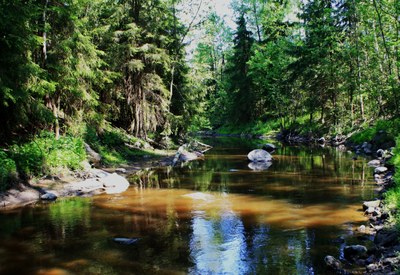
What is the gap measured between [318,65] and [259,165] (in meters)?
20.3

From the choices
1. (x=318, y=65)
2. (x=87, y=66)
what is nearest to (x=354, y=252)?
(x=87, y=66)

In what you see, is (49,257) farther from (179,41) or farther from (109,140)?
(179,41)

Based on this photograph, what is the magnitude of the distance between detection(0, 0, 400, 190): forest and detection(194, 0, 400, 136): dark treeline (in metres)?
0.15

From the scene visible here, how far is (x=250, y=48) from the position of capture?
55.7m

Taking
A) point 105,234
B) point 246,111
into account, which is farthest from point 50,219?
point 246,111

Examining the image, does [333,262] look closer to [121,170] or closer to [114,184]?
[114,184]

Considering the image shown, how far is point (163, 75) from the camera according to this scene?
31703mm

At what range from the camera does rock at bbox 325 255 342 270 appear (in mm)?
7452

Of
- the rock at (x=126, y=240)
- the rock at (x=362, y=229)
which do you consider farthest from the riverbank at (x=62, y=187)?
the rock at (x=362, y=229)

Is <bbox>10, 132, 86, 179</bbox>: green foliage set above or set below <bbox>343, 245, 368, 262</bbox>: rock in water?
above

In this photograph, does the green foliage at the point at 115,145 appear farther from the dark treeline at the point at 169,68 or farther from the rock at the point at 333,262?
the rock at the point at 333,262

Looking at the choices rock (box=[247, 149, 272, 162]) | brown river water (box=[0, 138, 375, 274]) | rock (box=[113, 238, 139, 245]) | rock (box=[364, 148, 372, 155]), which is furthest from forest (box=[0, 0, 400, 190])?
rock (box=[247, 149, 272, 162])

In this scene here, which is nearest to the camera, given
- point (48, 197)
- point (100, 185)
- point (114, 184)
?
point (48, 197)

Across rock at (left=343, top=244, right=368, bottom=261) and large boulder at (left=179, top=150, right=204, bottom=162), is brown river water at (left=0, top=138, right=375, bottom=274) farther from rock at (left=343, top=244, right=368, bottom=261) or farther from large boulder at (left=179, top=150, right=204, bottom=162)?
large boulder at (left=179, top=150, right=204, bottom=162)
